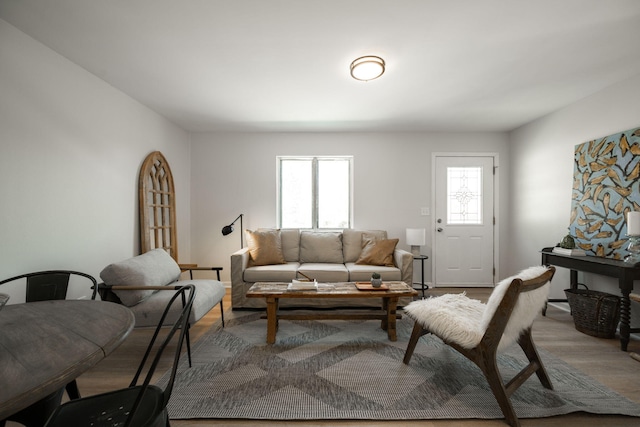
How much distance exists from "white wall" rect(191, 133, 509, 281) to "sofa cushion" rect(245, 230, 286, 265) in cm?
61

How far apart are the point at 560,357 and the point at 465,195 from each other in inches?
107

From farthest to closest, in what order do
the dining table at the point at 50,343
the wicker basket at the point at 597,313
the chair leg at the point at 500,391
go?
the wicker basket at the point at 597,313
the chair leg at the point at 500,391
the dining table at the point at 50,343

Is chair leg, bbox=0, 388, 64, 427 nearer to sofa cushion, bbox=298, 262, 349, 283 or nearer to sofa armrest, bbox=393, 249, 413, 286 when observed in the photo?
sofa cushion, bbox=298, 262, 349, 283

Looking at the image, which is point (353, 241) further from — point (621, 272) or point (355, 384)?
point (621, 272)

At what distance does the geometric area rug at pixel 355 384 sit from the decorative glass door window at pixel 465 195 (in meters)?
2.41

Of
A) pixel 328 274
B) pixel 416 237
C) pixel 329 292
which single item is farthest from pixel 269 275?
pixel 416 237

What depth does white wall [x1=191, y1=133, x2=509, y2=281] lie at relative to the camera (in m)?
4.69

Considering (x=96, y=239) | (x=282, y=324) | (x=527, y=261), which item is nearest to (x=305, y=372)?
(x=282, y=324)

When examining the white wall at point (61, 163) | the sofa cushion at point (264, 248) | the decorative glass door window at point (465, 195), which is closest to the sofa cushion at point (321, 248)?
the sofa cushion at point (264, 248)

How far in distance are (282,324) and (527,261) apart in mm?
3550

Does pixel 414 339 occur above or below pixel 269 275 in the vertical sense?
below

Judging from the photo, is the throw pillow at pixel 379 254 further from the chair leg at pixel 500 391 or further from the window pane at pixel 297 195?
the chair leg at pixel 500 391

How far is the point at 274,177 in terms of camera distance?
184 inches

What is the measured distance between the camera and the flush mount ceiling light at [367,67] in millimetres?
2433
